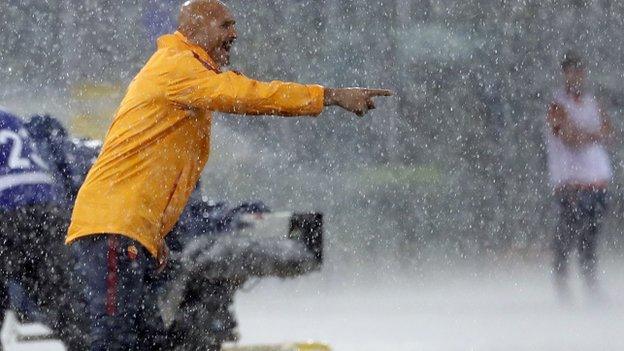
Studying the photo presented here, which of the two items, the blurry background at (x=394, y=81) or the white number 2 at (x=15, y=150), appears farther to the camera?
the blurry background at (x=394, y=81)

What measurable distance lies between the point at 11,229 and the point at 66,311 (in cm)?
40

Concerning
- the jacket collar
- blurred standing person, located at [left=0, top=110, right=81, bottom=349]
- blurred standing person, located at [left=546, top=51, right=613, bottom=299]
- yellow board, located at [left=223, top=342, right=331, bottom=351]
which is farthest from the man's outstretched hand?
blurred standing person, located at [left=546, top=51, right=613, bottom=299]

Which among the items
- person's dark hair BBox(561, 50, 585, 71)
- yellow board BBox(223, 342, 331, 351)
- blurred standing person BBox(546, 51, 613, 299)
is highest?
person's dark hair BBox(561, 50, 585, 71)

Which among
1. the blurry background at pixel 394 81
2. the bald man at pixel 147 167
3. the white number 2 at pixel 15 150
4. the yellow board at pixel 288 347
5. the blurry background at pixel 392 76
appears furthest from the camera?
the blurry background at pixel 392 76

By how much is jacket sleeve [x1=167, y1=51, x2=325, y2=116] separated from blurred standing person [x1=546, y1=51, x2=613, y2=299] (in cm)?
634

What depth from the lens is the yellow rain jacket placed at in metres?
5.89

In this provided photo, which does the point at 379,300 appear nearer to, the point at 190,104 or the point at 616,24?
the point at 190,104

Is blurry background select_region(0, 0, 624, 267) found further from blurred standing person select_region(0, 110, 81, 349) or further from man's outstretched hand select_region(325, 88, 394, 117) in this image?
man's outstretched hand select_region(325, 88, 394, 117)

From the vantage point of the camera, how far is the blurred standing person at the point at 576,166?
12055mm

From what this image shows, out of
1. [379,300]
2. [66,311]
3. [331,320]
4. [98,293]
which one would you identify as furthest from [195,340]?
[379,300]

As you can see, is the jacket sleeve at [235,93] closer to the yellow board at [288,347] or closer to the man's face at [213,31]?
the man's face at [213,31]

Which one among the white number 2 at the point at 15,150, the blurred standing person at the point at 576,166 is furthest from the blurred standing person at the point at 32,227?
the blurred standing person at the point at 576,166

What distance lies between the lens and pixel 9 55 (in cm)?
2173

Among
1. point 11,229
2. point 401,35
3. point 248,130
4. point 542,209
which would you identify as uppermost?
point 401,35
